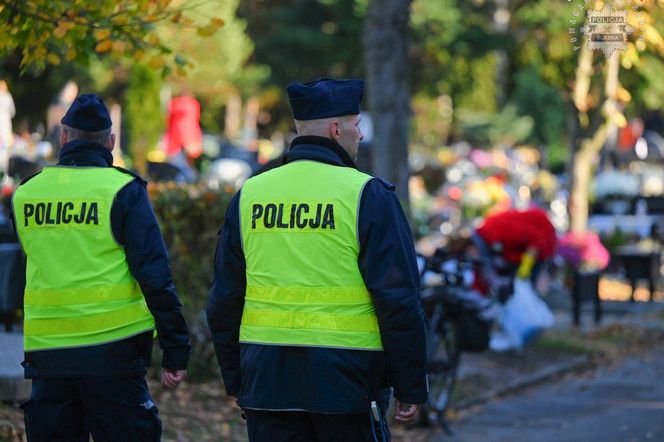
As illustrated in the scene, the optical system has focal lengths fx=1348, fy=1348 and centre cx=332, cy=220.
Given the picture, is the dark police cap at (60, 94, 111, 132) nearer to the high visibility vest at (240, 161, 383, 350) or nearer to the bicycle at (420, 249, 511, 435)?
the high visibility vest at (240, 161, 383, 350)

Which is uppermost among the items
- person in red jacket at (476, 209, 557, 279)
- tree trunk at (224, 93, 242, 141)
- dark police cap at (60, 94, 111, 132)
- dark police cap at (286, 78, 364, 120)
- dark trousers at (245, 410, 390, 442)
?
dark police cap at (286, 78, 364, 120)

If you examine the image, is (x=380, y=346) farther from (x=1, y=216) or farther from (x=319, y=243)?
(x=1, y=216)

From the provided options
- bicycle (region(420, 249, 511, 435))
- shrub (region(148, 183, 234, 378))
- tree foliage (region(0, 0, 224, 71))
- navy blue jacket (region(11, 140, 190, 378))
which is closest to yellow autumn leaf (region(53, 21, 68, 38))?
tree foliage (region(0, 0, 224, 71))

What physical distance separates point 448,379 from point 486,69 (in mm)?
45816

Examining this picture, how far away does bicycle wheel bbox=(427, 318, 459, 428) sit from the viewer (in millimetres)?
9227

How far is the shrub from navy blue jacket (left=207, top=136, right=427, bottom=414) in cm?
496

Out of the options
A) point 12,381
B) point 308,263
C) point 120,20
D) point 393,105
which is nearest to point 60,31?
point 120,20

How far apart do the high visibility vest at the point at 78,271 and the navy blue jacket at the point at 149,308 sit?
0.03m

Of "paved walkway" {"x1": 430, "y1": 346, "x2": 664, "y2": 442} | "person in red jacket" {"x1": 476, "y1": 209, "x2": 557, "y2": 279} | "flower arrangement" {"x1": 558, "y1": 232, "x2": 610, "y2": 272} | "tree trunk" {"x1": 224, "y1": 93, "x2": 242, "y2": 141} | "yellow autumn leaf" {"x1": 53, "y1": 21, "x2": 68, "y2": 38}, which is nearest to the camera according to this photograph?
"yellow autumn leaf" {"x1": 53, "y1": 21, "x2": 68, "y2": 38}

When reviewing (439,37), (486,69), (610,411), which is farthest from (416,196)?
A: (486,69)

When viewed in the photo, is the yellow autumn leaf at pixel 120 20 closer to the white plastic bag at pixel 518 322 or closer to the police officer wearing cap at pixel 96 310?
the police officer wearing cap at pixel 96 310

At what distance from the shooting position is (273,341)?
443cm

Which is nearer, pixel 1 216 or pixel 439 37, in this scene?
pixel 1 216

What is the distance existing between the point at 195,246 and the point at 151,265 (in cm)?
459
